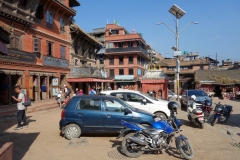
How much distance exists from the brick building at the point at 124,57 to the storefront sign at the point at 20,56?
27.4 meters

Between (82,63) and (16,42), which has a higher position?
(16,42)

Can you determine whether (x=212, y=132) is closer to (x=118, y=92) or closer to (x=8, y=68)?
(x=118, y=92)

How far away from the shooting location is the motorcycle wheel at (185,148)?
5289 millimetres

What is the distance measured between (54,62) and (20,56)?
459cm

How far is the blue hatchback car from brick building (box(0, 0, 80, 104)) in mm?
9150

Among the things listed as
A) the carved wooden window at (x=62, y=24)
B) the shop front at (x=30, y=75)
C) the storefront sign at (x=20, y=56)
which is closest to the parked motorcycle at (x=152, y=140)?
the shop front at (x=30, y=75)

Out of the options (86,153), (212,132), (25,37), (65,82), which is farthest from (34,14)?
(212,132)

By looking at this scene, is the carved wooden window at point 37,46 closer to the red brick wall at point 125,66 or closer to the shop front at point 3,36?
the shop front at point 3,36

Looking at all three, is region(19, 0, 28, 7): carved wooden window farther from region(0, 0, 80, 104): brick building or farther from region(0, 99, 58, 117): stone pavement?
region(0, 99, 58, 117): stone pavement

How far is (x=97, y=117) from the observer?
7082mm

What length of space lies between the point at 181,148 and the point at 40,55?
51.4 ft

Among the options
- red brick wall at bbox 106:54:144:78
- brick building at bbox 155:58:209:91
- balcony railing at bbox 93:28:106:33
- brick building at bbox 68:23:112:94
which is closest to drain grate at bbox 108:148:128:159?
brick building at bbox 68:23:112:94

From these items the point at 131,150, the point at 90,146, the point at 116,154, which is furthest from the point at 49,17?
the point at 131,150

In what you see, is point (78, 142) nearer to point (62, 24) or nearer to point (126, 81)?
point (62, 24)
